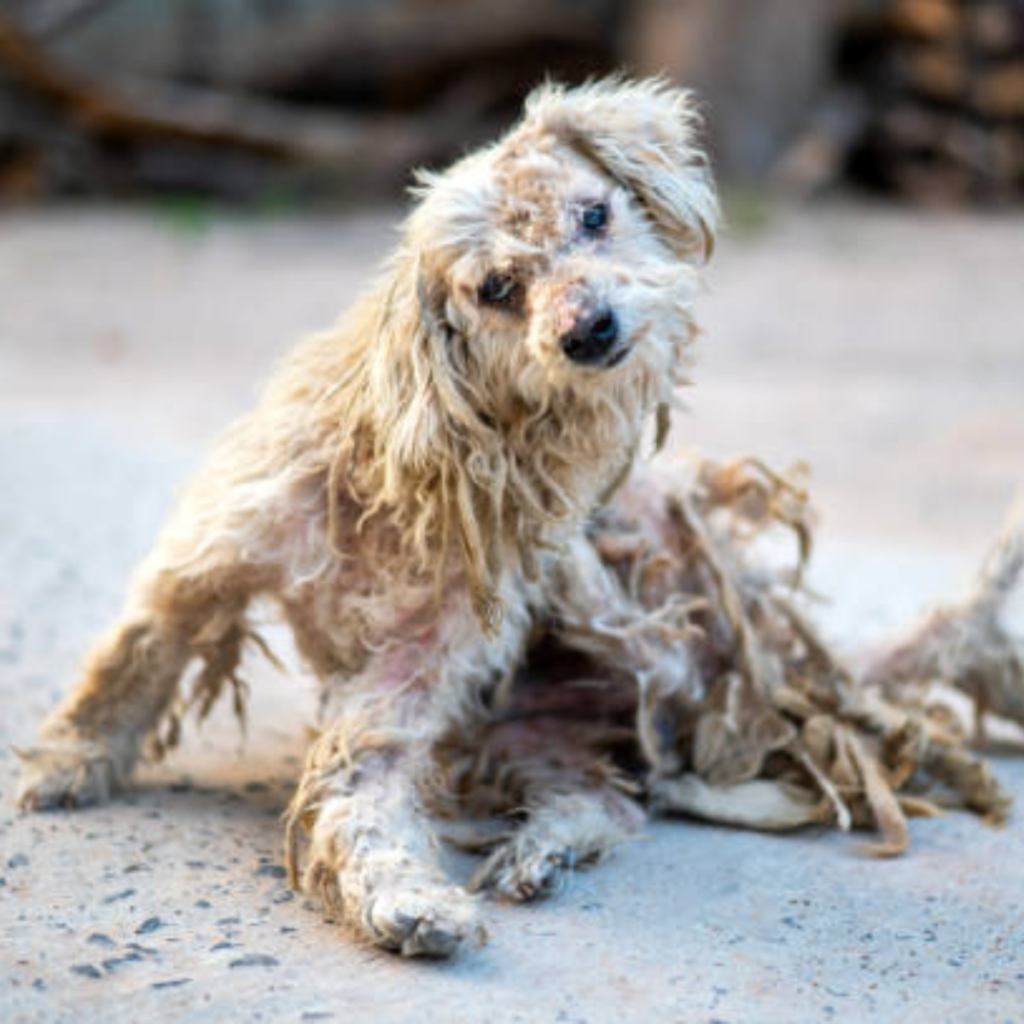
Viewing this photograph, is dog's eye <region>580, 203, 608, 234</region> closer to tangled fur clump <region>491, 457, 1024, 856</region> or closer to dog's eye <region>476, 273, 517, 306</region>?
dog's eye <region>476, 273, 517, 306</region>

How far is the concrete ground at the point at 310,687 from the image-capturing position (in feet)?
8.43

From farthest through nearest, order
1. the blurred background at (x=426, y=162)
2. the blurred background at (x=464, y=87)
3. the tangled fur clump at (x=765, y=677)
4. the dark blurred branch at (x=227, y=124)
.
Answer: the blurred background at (x=464, y=87), the dark blurred branch at (x=227, y=124), the blurred background at (x=426, y=162), the tangled fur clump at (x=765, y=677)

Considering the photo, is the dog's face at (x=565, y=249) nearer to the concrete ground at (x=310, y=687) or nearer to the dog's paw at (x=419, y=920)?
the dog's paw at (x=419, y=920)

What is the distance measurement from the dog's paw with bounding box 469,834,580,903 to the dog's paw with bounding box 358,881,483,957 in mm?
249

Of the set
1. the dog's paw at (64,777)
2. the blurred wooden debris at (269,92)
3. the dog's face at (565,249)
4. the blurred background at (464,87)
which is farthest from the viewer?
the blurred background at (464,87)

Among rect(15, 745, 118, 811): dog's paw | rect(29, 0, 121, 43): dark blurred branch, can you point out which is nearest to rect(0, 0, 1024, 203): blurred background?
rect(29, 0, 121, 43): dark blurred branch

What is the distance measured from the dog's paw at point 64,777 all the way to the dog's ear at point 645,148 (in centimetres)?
152

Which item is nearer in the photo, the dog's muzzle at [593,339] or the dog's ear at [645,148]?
the dog's muzzle at [593,339]

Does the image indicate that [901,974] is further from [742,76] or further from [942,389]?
[742,76]

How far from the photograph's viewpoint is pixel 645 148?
9.70ft

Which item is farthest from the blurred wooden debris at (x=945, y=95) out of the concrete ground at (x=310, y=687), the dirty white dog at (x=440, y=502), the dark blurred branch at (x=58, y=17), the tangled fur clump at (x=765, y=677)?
the dirty white dog at (x=440, y=502)

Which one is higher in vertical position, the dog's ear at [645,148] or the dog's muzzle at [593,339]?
the dog's ear at [645,148]

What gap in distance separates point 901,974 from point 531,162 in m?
1.53

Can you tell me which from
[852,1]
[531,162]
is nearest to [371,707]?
[531,162]
